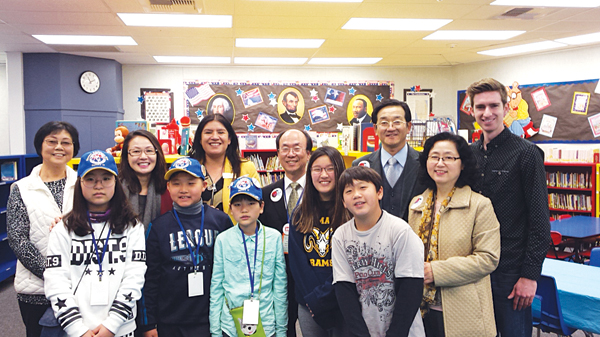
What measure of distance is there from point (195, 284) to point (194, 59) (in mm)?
6165

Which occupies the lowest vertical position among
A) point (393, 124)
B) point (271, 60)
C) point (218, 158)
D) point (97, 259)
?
point (97, 259)

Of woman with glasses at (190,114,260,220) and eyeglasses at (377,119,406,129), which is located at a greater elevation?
eyeglasses at (377,119,406,129)

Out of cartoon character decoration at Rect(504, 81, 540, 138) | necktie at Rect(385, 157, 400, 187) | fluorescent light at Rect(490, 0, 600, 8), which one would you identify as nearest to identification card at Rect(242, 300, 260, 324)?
necktie at Rect(385, 157, 400, 187)

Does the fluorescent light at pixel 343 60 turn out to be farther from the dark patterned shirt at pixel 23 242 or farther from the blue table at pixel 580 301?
the dark patterned shirt at pixel 23 242

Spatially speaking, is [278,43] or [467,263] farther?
[278,43]

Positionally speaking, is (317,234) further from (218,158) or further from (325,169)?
(218,158)

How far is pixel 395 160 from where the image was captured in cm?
225

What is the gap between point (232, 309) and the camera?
1.95 metres

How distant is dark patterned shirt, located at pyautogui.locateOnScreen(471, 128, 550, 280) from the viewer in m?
1.77

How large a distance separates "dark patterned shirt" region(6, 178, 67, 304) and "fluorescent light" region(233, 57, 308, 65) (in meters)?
5.66

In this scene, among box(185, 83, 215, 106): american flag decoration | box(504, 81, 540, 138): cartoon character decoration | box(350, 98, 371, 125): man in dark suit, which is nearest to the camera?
box(504, 81, 540, 138): cartoon character decoration

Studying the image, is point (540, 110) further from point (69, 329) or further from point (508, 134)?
point (69, 329)

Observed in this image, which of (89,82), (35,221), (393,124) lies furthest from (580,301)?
(89,82)

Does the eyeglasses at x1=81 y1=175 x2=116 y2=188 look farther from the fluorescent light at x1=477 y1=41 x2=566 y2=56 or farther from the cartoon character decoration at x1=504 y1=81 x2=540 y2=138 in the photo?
the cartoon character decoration at x1=504 y1=81 x2=540 y2=138
